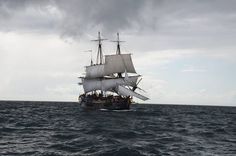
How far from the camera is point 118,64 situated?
394 feet

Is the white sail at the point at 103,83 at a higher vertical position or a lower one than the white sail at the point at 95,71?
lower

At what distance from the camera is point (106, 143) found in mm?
30000

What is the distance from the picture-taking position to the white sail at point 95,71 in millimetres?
122944

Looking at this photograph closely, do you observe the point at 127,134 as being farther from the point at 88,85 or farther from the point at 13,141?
the point at 88,85

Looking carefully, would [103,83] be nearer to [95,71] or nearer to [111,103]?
[95,71]

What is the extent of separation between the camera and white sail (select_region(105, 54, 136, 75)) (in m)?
119

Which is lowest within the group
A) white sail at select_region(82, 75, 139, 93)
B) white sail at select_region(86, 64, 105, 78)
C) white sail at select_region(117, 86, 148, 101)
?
white sail at select_region(117, 86, 148, 101)

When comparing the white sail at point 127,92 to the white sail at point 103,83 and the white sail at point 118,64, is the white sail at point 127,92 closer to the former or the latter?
the white sail at point 103,83

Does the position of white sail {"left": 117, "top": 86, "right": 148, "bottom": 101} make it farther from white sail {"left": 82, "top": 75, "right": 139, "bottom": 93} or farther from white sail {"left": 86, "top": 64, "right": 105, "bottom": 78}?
white sail {"left": 86, "top": 64, "right": 105, "bottom": 78}

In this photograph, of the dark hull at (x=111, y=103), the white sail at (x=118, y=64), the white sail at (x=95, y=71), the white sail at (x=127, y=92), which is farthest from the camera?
the white sail at (x=95, y=71)

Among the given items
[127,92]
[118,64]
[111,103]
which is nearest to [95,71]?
[118,64]

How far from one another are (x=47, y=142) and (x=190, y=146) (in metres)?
11.2

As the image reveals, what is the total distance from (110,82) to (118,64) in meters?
6.16

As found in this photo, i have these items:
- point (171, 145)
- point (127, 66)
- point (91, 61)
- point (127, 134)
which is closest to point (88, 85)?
point (91, 61)
